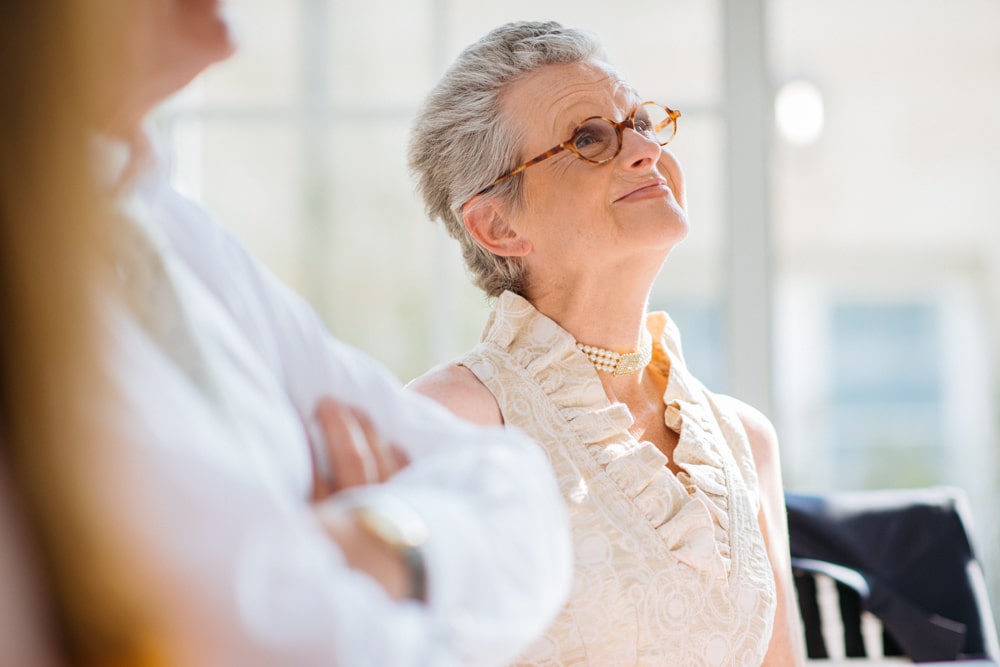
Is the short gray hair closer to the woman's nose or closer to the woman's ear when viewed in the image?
the woman's ear

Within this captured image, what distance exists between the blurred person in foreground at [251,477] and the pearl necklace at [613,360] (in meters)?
0.84

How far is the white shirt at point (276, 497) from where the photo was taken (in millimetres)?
638

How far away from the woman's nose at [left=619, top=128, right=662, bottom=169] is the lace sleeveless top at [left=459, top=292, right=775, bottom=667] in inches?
10.9

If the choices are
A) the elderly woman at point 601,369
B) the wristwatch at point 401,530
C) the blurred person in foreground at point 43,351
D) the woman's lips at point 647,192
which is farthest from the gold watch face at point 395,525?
the woman's lips at point 647,192

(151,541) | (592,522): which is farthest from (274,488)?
(592,522)

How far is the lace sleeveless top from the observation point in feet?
5.00

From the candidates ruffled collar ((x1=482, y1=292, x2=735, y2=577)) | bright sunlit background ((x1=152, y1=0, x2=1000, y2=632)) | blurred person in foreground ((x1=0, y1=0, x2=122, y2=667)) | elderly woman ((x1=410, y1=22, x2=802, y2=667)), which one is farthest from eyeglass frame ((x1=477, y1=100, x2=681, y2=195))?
bright sunlit background ((x1=152, y1=0, x2=1000, y2=632))

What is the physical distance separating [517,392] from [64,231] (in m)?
1.03

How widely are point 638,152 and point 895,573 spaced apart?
1160 mm

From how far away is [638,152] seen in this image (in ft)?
5.50

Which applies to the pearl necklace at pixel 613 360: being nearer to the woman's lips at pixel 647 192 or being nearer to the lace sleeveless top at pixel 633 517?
the lace sleeveless top at pixel 633 517

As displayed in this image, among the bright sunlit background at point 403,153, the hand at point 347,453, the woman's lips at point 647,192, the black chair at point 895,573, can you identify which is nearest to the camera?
the hand at point 347,453

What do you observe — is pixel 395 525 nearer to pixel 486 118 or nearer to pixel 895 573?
pixel 486 118

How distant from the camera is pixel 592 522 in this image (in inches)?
61.9
